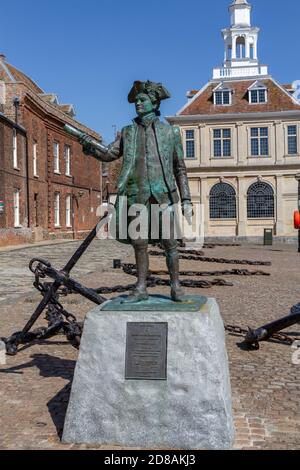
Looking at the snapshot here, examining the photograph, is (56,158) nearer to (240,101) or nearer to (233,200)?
(233,200)

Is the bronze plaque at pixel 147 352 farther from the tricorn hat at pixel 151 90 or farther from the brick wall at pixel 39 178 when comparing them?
the brick wall at pixel 39 178

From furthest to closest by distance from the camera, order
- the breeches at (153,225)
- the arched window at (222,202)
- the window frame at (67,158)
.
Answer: the arched window at (222,202), the window frame at (67,158), the breeches at (153,225)

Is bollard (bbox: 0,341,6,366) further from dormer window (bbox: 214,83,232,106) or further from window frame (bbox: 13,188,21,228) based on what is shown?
dormer window (bbox: 214,83,232,106)

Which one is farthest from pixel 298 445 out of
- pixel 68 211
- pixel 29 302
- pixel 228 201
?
pixel 228 201

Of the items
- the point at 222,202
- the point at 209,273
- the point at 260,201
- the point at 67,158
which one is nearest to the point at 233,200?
the point at 222,202

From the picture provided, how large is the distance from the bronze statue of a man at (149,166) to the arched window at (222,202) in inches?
1393

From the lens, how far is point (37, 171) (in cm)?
3164

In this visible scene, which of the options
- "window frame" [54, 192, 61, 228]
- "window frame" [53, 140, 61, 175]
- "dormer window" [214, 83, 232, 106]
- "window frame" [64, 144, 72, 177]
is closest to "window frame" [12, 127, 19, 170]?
"window frame" [53, 140, 61, 175]

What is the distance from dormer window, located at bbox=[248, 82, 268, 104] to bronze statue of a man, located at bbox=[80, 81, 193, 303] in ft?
123

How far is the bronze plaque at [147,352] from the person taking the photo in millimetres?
3939

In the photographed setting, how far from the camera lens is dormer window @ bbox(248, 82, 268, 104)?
40156 millimetres

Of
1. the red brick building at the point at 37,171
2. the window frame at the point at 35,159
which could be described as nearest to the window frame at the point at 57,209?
the red brick building at the point at 37,171

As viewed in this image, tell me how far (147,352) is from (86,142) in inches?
72.9
